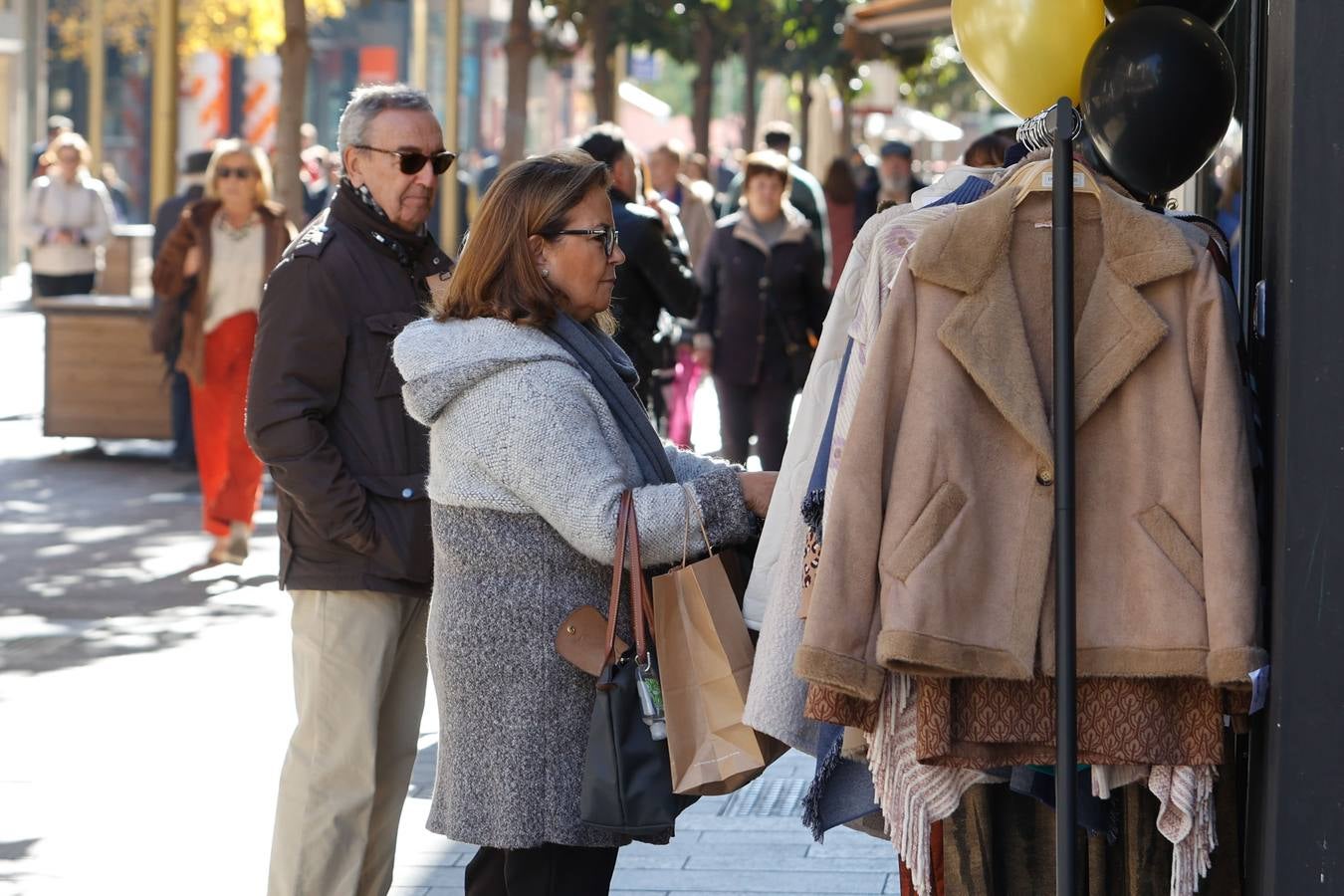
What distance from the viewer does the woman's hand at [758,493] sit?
12.3ft

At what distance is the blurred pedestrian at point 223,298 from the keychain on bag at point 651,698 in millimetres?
6407

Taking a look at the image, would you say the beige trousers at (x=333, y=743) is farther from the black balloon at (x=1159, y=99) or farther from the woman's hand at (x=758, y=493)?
the black balloon at (x=1159, y=99)

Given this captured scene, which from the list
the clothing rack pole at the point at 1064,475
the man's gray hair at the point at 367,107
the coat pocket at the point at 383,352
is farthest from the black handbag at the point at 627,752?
the man's gray hair at the point at 367,107

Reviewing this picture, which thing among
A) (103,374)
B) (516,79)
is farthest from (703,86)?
(103,374)

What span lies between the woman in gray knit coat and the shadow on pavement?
4458mm

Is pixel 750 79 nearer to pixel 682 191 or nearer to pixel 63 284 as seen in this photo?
pixel 63 284

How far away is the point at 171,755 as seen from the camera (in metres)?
6.55

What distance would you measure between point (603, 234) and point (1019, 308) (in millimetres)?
907

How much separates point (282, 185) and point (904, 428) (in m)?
10.7

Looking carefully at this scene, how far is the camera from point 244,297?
32.5ft

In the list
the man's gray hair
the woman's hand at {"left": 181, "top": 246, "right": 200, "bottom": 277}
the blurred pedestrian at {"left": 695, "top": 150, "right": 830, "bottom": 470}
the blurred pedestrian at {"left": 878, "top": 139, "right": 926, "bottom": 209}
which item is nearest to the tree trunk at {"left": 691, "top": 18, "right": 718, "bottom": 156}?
the blurred pedestrian at {"left": 878, "top": 139, "right": 926, "bottom": 209}

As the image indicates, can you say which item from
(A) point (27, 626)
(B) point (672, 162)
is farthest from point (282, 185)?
(A) point (27, 626)

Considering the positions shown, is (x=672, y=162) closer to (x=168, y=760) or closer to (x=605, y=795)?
(x=168, y=760)

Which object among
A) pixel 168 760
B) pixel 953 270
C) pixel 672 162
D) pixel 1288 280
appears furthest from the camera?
pixel 672 162
